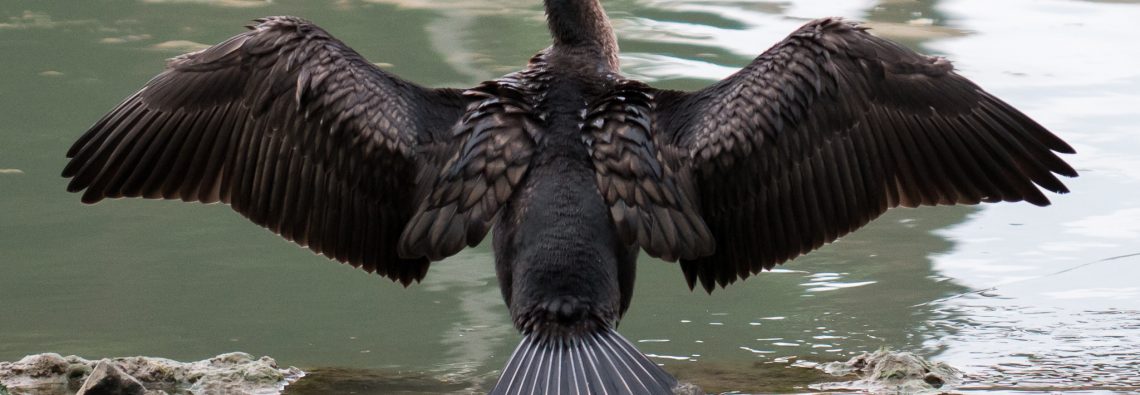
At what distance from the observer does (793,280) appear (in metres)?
7.77

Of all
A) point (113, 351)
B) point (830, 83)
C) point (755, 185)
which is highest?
point (830, 83)

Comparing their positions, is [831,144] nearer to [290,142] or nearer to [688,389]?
[688,389]

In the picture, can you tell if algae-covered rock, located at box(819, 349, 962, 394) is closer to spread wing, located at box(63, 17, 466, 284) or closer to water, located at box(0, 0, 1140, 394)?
water, located at box(0, 0, 1140, 394)

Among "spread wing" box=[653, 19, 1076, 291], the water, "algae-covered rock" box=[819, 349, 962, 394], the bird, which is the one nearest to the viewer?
the bird

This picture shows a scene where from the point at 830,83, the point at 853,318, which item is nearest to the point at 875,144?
the point at 830,83

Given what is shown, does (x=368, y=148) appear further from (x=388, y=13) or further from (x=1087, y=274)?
(x=388, y=13)

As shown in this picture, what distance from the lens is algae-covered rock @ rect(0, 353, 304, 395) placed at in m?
6.23

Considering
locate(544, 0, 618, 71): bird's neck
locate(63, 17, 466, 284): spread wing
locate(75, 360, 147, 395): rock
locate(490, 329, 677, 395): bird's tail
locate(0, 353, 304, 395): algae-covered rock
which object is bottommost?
locate(0, 353, 304, 395): algae-covered rock

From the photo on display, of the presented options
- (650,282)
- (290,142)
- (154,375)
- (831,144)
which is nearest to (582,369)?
(831,144)

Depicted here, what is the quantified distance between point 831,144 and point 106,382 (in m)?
2.56

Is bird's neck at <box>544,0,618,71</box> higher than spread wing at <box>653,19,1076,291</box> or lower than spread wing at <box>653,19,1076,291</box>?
higher

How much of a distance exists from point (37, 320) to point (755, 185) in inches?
120

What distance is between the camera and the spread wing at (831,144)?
5.82 metres

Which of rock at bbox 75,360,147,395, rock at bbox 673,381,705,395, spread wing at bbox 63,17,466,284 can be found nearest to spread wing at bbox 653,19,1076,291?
rock at bbox 673,381,705,395
